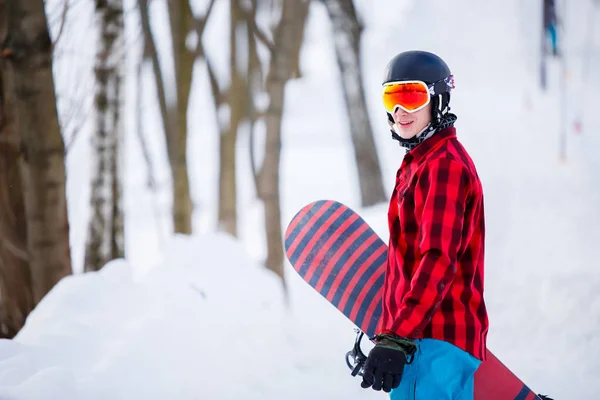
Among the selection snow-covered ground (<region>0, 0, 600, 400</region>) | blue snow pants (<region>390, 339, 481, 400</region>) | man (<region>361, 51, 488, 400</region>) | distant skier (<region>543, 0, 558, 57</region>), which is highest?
distant skier (<region>543, 0, 558, 57</region>)

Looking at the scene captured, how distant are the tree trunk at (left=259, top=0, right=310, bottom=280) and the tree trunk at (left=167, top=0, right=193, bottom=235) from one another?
3.53ft

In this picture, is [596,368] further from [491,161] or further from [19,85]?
[491,161]

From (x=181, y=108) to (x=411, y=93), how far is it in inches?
216

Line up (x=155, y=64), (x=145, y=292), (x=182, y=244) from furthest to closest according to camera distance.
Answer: (x=155, y=64)
(x=182, y=244)
(x=145, y=292)

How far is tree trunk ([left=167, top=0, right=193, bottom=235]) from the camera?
737 centimetres

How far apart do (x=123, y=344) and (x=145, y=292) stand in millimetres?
882

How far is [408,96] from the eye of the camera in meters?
2.25

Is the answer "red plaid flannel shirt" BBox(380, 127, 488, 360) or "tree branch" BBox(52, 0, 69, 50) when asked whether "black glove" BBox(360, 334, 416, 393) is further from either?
"tree branch" BBox(52, 0, 69, 50)

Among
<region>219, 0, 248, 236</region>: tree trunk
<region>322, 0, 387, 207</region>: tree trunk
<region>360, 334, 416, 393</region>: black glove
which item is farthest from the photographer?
<region>322, 0, 387, 207</region>: tree trunk

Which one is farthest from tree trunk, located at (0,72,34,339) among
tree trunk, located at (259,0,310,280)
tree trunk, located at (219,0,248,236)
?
tree trunk, located at (219,0,248,236)

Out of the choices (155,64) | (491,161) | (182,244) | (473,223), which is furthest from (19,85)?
(491,161)

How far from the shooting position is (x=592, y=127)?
565 inches

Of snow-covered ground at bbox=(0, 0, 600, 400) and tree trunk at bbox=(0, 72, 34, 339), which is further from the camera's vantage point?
tree trunk at bbox=(0, 72, 34, 339)

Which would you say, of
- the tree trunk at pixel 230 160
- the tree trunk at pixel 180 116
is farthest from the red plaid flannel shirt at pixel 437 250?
the tree trunk at pixel 230 160
